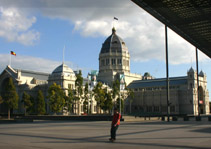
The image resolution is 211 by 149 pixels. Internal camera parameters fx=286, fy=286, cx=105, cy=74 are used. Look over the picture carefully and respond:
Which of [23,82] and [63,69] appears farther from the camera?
[23,82]

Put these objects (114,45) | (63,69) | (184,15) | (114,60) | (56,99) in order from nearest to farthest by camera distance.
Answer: (184,15)
(56,99)
(63,69)
(114,60)
(114,45)

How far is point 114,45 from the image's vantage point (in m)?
140

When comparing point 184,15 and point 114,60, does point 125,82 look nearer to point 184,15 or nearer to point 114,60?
point 114,60

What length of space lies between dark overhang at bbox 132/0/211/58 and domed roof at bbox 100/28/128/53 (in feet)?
342

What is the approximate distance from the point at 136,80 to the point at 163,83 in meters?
17.6

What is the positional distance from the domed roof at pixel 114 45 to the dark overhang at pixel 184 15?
104128 mm

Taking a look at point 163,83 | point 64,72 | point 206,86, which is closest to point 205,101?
point 206,86

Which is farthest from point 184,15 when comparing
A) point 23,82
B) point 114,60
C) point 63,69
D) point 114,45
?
point 114,45

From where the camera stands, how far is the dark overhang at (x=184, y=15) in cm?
2269

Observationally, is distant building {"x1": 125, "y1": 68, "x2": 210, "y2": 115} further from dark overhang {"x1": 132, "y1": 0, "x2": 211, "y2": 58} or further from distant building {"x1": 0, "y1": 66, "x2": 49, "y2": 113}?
dark overhang {"x1": 132, "y1": 0, "x2": 211, "y2": 58}

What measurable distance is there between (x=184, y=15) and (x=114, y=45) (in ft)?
373

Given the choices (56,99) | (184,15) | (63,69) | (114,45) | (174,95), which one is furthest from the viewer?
(114,45)

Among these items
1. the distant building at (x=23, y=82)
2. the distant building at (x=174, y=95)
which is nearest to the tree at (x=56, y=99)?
the distant building at (x=23, y=82)

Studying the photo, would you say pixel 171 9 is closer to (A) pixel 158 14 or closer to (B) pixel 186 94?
(A) pixel 158 14
